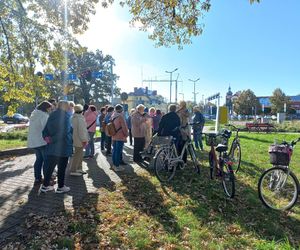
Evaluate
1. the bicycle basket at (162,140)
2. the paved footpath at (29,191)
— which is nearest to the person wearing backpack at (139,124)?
the paved footpath at (29,191)

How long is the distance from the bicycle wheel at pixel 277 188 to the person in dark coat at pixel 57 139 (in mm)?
3735

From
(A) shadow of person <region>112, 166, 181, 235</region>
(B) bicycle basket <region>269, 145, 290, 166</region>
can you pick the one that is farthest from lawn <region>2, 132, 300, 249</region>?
(B) bicycle basket <region>269, 145, 290, 166</region>

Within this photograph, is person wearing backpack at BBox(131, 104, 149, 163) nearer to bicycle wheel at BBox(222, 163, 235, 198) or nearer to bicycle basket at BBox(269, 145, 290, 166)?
bicycle wheel at BBox(222, 163, 235, 198)

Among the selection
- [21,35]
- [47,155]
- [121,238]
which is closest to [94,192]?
[47,155]

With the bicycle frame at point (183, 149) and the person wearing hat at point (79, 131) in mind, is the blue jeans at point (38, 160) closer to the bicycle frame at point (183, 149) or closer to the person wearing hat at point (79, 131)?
the person wearing hat at point (79, 131)

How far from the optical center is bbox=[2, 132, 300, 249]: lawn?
4.18 metres

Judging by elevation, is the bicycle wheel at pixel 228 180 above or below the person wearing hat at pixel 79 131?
below

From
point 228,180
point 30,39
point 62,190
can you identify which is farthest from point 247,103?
point 62,190

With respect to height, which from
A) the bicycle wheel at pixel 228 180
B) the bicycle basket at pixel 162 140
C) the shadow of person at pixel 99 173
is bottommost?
the shadow of person at pixel 99 173

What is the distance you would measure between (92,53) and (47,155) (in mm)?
76146

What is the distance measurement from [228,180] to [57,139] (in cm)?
339

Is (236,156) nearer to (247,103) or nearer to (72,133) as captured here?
(72,133)

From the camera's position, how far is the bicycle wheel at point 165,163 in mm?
7438

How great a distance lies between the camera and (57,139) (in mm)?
6152
